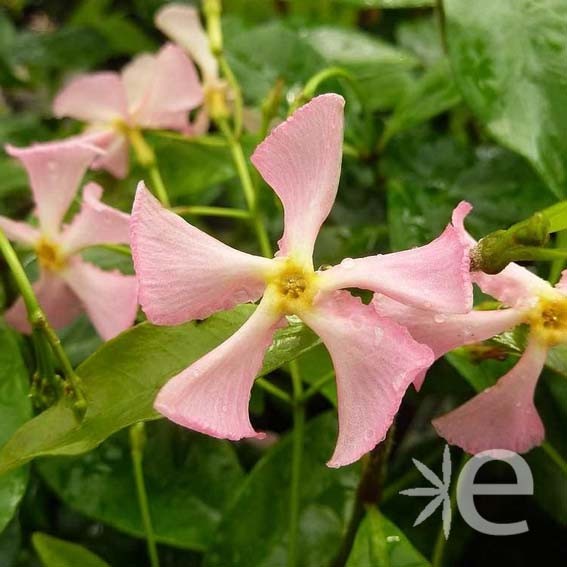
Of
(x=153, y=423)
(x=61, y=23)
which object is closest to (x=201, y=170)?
(x=153, y=423)

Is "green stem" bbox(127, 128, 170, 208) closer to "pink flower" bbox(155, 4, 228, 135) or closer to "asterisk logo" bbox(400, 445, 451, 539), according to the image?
"pink flower" bbox(155, 4, 228, 135)

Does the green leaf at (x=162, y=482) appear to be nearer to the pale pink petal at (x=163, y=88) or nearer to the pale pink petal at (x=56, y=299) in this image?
the pale pink petal at (x=56, y=299)

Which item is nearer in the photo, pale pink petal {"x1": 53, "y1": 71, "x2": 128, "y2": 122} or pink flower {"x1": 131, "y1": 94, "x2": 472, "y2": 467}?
pink flower {"x1": 131, "y1": 94, "x2": 472, "y2": 467}

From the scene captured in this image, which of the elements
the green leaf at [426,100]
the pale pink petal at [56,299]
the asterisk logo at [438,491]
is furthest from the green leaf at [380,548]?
the green leaf at [426,100]

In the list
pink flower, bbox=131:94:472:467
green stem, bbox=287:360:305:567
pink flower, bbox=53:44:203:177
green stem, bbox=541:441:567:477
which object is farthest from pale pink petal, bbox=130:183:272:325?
pink flower, bbox=53:44:203:177

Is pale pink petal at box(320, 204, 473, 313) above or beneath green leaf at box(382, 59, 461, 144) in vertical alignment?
above

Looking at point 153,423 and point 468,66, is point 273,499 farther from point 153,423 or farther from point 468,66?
point 468,66
